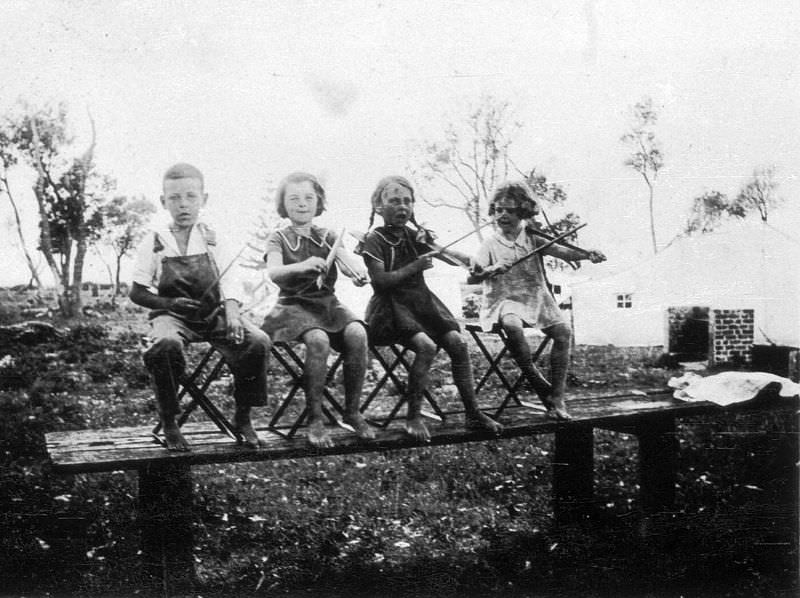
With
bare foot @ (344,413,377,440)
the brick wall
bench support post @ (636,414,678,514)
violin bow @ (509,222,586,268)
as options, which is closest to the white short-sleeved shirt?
bare foot @ (344,413,377,440)

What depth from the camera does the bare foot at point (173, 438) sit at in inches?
131

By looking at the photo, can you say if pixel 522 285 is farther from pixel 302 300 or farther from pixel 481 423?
pixel 302 300

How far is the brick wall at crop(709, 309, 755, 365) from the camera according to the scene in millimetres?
5455

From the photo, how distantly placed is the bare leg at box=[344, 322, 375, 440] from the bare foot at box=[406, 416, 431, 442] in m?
0.21

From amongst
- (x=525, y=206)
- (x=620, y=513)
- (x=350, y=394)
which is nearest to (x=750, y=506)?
(x=620, y=513)

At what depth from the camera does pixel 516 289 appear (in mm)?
4297

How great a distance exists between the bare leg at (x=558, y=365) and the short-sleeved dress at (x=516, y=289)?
0.05 m

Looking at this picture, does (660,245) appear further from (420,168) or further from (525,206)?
(420,168)

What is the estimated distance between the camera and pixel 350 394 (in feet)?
12.1

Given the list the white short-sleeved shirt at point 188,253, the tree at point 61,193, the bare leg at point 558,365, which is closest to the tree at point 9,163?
the tree at point 61,193

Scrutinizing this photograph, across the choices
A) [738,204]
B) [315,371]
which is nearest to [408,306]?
[315,371]

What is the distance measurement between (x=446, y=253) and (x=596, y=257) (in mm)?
884

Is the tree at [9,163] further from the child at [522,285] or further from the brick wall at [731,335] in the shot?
the brick wall at [731,335]

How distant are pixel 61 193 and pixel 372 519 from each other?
2.59 metres
